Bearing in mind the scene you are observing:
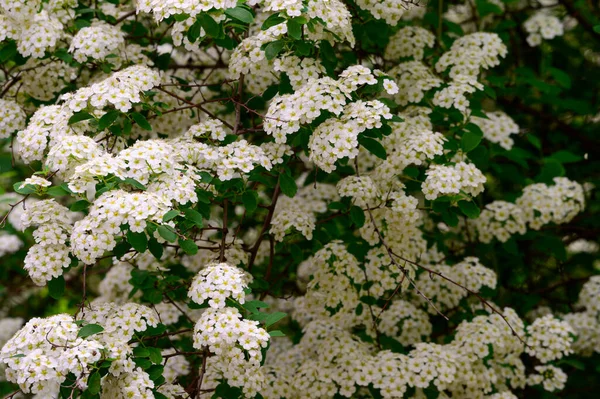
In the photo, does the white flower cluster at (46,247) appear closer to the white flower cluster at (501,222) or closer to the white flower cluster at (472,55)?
the white flower cluster at (472,55)

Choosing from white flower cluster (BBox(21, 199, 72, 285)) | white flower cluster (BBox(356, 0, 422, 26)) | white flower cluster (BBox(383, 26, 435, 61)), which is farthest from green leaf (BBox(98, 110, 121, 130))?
white flower cluster (BBox(383, 26, 435, 61))

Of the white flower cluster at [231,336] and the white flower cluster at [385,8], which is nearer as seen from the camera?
the white flower cluster at [231,336]

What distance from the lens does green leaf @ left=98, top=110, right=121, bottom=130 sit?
3.24 metres

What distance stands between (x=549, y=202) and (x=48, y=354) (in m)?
2.75

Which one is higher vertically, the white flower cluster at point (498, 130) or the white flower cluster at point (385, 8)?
the white flower cluster at point (385, 8)

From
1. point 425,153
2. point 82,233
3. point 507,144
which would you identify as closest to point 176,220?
point 82,233

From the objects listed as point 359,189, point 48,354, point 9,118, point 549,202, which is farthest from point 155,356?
point 549,202

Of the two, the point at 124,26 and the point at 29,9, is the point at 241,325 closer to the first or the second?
the point at 29,9

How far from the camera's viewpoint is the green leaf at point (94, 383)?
2740 millimetres

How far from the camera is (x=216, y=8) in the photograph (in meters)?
3.06

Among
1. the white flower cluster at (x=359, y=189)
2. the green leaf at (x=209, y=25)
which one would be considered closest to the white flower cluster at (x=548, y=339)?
the white flower cluster at (x=359, y=189)

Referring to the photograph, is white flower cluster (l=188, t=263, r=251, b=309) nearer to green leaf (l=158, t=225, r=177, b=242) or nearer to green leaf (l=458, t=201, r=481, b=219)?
green leaf (l=158, t=225, r=177, b=242)

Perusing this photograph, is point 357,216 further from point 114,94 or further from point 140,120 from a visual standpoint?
point 114,94

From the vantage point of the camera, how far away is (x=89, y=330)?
279 centimetres
